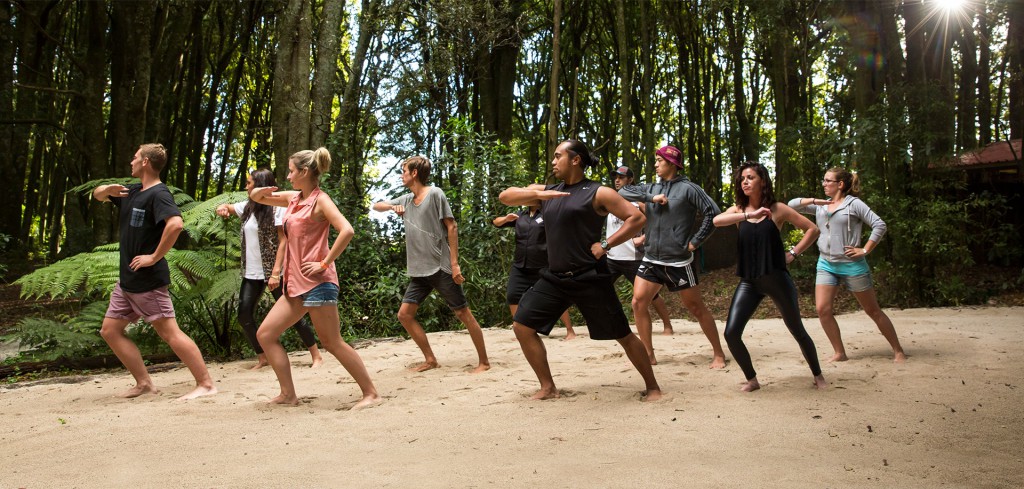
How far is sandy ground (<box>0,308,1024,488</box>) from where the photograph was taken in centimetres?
407

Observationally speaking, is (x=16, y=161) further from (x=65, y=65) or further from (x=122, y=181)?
(x=122, y=181)

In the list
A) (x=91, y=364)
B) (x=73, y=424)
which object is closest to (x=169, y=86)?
(x=91, y=364)

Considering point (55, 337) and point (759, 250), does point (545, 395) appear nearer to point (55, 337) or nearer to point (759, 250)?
point (759, 250)

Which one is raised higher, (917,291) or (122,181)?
(122,181)

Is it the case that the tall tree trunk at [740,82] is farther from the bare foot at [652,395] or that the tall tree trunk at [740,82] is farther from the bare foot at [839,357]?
the bare foot at [652,395]

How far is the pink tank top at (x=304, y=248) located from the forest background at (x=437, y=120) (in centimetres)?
269

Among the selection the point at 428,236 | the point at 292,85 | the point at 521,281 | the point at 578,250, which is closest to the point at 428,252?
the point at 428,236

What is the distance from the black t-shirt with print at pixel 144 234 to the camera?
6.07m

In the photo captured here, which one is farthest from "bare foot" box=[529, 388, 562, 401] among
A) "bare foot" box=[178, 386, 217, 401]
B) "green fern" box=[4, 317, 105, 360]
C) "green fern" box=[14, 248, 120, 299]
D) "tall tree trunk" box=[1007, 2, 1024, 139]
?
"tall tree trunk" box=[1007, 2, 1024, 139]

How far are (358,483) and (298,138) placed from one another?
8430mm

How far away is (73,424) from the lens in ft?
17.9

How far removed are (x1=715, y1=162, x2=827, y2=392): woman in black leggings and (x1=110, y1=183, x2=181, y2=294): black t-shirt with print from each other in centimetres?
427

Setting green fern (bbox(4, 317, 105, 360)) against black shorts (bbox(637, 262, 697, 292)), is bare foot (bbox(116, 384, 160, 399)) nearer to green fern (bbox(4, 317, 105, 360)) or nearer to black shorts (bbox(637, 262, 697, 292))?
green fern (bbox(4, 317, 105, 360))

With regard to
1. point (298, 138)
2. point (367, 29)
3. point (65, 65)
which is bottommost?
point (298, 138)
